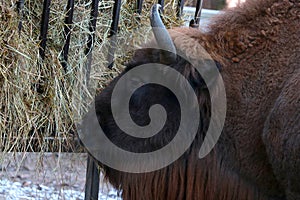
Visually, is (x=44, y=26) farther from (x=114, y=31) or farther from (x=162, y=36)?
(x=162, y=36)

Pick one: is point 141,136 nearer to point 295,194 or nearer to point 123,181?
point 123,181

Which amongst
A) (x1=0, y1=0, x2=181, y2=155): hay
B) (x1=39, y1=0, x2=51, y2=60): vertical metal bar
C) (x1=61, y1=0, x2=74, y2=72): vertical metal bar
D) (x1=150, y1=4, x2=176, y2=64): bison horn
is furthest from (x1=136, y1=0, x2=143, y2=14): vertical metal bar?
(x1=150, y1=4, x2=176, y2=64): bison horn

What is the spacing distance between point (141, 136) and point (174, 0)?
1.52m

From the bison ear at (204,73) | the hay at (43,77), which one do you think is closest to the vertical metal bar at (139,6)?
the hay at (43,77)

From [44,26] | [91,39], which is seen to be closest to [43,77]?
[44,26]

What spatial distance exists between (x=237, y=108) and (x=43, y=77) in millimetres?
1355

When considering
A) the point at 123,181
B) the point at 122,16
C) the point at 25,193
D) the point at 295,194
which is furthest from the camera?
the point at 25,193

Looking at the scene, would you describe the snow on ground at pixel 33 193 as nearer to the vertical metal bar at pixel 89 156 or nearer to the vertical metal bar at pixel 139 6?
the vertical metal bar at pixel 89 156

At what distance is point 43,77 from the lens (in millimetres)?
4176

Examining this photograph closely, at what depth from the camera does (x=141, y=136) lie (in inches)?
148

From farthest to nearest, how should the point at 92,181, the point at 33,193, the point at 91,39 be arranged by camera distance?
the point at 33,193 < the point at 92,181 < the point at 91,39

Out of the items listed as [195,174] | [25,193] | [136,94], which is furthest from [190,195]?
[25,193]

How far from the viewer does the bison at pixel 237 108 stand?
10.9 ft

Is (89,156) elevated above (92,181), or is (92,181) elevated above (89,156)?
(89,156)
